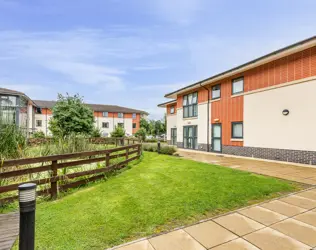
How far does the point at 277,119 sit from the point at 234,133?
309 centimetres

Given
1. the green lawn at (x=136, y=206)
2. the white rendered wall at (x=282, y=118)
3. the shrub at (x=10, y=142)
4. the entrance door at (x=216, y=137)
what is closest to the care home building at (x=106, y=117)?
the entrance door at (x=216, y=137)

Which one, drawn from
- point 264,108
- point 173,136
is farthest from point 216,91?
point 173,136

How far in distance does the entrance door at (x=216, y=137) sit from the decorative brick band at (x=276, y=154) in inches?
32.6

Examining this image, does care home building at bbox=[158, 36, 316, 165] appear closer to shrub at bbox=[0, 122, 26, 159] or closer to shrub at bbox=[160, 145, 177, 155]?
shrub at bbox=[160, 145, 177, 155]

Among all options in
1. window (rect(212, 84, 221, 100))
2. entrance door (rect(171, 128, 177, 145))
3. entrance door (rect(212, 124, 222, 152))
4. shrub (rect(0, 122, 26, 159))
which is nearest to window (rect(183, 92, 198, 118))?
window (rect(212, 84, 221, 100))

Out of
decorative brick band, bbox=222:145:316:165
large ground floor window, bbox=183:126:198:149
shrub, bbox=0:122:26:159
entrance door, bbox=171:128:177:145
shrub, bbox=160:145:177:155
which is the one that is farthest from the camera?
entrance door, bbox=171:128:177:145

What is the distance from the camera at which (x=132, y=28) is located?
13828 mm

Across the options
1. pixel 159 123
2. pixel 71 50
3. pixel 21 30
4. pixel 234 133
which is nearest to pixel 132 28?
pixel 71 50

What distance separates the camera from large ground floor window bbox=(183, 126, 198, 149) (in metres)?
16.7

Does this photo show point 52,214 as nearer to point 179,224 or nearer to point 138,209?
point 138,209

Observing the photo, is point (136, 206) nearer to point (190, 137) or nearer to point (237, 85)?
point (237, 85)

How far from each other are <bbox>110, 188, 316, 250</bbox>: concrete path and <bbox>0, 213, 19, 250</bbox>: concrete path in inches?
62.9

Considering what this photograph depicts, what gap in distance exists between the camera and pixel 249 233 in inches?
112

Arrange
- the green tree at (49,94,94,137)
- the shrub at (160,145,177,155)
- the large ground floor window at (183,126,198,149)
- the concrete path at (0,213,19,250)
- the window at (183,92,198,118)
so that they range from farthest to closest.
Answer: the green tree at (49,94,94,137)
the window at (183,92,198,118)
the large ground floor window at (183,126,198,149)
the shrub at (160,145,177,155)
the concrete path at (0,213,19,250)
